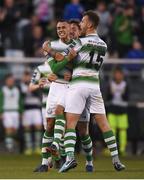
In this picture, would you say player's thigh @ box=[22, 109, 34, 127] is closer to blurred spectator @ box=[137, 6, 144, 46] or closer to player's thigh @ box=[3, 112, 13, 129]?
player's thigh @ box=[3, 112, 13, 129]

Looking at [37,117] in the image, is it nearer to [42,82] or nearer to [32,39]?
[32,39]

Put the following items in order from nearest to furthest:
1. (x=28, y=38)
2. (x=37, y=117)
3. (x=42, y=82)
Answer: (x=42, y=82) → (x=37, y=117) → (x=28, y=38)

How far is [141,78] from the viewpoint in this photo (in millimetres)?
22375

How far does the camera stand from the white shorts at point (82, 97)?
1402 centimetres

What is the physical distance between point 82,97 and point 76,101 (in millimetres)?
117

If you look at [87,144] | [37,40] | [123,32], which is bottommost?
[37,40]

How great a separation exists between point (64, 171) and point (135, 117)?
321 inches

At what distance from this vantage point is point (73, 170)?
15164 mm

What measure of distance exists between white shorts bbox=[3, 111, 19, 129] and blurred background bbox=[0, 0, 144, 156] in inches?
0.9

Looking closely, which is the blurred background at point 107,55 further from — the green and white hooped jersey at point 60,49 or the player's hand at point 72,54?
the player's hand at point 72,54

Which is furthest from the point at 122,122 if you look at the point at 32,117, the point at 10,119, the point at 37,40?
the point at 37,40

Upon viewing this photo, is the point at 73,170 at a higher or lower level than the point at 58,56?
lower

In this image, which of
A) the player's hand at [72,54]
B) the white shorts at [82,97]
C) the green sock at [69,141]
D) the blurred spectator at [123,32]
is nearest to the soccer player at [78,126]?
the green sock at [69,141]

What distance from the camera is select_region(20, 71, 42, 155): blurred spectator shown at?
21781 millimetres
